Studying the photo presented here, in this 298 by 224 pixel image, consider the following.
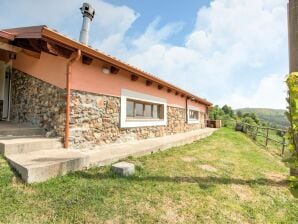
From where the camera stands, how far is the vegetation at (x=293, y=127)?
2047mm

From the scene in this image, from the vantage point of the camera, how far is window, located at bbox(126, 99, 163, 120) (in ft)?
27.9

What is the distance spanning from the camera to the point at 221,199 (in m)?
4.21

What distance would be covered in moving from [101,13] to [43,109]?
248 inches

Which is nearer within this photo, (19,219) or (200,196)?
(19,219)

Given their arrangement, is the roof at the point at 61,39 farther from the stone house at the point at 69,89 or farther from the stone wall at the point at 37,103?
the stone wall at the point at 37,103

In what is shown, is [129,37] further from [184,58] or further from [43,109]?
[43,109]

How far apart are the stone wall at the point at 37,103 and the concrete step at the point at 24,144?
0.35m

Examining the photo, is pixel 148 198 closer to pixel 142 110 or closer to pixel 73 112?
pixel 73 112

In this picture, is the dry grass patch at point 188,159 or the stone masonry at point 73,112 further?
the dry grass patch at point 188,159

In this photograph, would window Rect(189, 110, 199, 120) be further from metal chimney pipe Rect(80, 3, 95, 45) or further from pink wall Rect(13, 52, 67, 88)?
pink wall Rect(13, 52, 67, 88)

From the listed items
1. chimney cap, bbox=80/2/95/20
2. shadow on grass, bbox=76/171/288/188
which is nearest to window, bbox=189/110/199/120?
chimney cap, bbox=80/2/95/20

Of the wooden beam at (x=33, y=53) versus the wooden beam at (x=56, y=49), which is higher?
the wooden beam at (x=33, y=53)

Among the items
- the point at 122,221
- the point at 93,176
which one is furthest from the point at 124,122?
the point at 122,221

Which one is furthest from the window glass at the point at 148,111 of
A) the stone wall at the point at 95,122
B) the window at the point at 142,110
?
the stone wall at the point at 95,122
